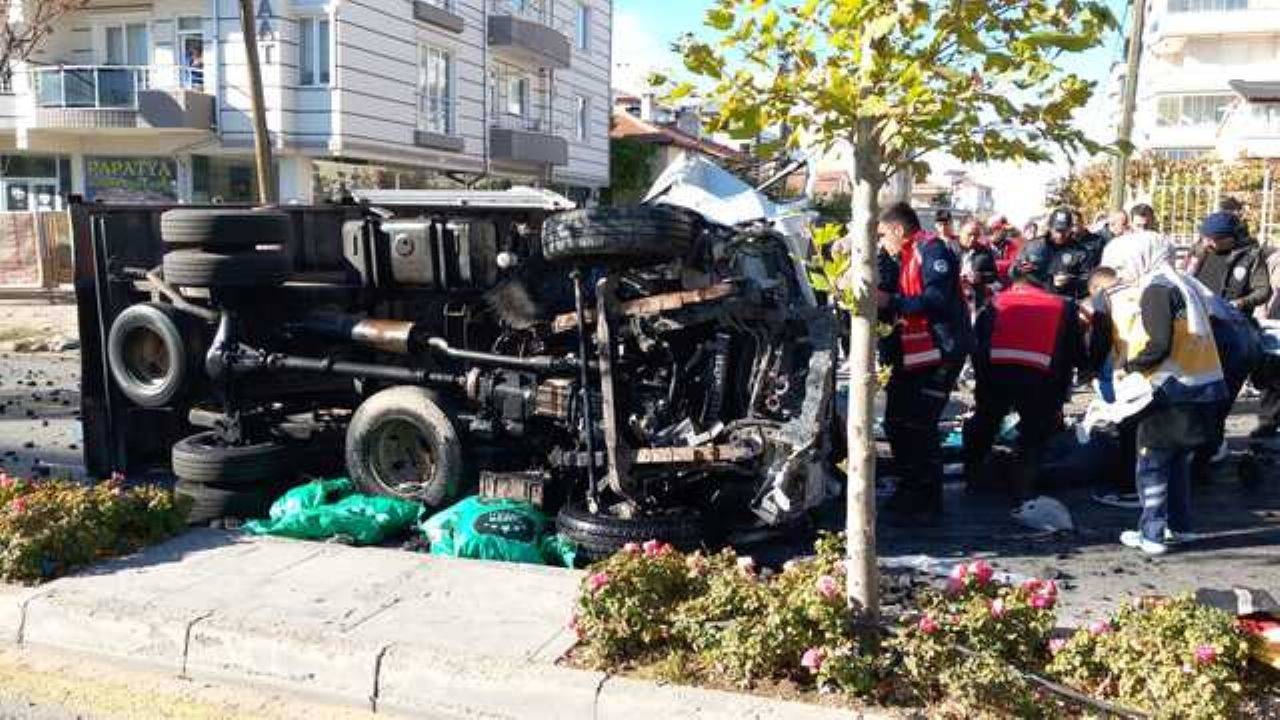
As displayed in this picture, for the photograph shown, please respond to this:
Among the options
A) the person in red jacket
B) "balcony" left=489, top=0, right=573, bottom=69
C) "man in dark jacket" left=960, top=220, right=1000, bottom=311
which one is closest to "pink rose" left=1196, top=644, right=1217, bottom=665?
"man in dark jacket" left=960, top=220, right=1000, bottom=311

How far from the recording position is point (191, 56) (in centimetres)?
2636

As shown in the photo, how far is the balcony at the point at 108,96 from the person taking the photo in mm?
25484

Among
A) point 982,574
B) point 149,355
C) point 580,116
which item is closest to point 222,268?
point 149,355

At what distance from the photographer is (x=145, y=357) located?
730 cm

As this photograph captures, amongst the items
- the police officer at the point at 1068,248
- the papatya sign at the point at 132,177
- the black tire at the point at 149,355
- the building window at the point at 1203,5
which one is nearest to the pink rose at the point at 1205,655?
the black tire at the point at 149,355

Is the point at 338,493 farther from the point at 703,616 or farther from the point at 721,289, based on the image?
the point at 703,616

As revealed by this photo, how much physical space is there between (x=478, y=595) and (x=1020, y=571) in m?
2.70

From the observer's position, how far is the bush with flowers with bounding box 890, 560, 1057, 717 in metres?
3.79

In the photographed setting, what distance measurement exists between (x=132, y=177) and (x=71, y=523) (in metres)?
24.4

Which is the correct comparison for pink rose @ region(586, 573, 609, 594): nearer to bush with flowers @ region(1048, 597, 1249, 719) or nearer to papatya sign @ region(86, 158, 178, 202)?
bush with flowers @ region(1048, 597, 1249, 719)

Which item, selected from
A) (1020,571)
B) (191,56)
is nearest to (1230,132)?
(191,56)

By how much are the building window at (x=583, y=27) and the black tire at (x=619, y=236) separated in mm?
36993

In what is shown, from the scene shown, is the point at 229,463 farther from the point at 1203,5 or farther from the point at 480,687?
the point at 1203,5

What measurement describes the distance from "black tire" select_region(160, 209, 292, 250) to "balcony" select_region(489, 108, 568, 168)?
1083 inches
